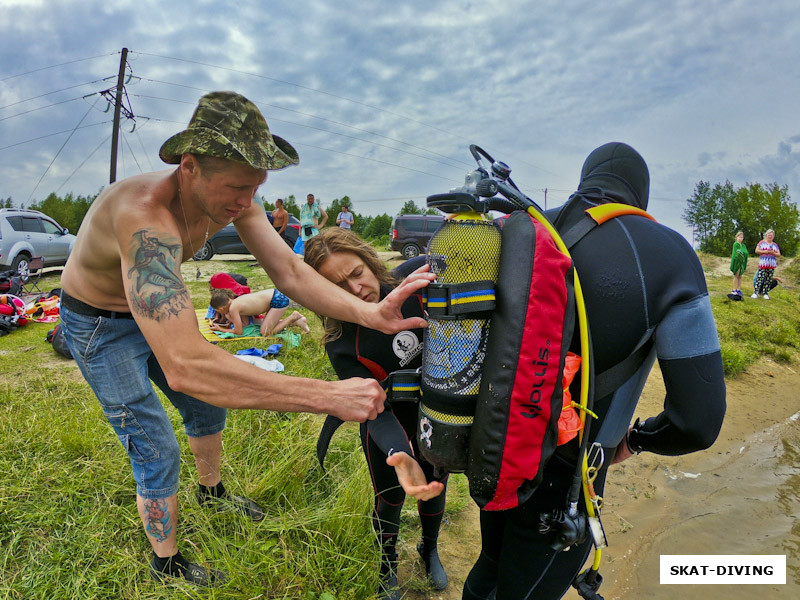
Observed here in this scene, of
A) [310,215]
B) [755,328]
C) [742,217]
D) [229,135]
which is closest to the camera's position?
[229,135]

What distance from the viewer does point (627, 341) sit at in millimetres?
1310

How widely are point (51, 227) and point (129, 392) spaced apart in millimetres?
13927

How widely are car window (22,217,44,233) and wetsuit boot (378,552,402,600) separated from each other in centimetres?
1388

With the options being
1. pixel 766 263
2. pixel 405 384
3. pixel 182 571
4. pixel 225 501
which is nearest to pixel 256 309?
pixel 225 501

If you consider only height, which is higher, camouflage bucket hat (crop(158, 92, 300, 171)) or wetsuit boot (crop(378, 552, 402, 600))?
camouflage bucket hat (crop(158, 92, 300, 171))

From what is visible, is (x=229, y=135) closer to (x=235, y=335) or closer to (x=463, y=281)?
(x=463, y=281)

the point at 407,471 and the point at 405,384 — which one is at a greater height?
the point at 405,384

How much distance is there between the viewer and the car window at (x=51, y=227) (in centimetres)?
1256

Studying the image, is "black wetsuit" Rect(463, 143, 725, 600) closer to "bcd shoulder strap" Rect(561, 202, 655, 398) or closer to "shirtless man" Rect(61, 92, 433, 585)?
"bcd shoulder strap" Rect(561, 202, 655, 398)

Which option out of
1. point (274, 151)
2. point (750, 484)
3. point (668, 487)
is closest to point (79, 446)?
point (274, 151)

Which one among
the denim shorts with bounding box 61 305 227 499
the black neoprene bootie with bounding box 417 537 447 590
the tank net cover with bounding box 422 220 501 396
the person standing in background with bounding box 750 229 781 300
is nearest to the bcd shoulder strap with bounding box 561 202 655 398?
the tank net cover with bounding box 422 220 501 396

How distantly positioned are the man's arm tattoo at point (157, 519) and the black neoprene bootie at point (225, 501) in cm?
48

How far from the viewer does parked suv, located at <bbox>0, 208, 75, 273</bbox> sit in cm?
1127

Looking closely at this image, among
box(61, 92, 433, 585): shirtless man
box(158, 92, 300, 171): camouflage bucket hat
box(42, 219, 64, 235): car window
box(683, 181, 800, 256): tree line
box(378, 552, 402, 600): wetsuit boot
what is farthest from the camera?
box(683, 181, 800, 256): tree line
